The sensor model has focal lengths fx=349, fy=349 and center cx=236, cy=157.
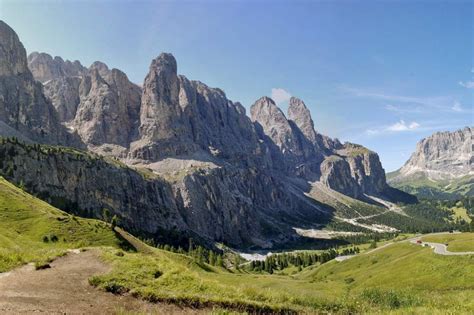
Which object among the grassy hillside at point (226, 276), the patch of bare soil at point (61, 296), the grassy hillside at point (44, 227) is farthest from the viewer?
the grassy hillside at point (44, 227)

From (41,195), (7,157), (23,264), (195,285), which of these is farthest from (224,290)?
(7,157)

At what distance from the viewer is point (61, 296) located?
21625 millimetres

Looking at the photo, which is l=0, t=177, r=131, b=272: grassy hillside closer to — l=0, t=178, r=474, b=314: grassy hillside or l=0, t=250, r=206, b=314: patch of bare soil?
l=0, t=178, r=474, b=314: grassy hillside

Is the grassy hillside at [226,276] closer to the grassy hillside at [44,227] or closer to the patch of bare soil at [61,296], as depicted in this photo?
the grassy hillside at [44,227]

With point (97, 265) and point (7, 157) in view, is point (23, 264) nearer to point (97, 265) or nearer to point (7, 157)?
point (97, 265)

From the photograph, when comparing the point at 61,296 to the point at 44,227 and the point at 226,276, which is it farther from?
the point at 226,276

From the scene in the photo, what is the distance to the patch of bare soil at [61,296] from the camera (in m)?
19.4

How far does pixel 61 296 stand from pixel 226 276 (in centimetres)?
6989

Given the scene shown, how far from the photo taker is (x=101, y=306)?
20797mm

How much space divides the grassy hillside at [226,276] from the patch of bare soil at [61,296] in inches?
35.3

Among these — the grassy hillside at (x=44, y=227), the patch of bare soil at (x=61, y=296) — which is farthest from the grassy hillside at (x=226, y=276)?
the patch of bare soil at (x=61, y=296)

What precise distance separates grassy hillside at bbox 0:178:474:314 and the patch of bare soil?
90 cm

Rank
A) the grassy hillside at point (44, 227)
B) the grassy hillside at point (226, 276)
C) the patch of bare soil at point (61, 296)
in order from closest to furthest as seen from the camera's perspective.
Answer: the patch of bare soil at point (61, 296), the grassy hillside at point (226, 276), the grassy hillside at point (44, 227)

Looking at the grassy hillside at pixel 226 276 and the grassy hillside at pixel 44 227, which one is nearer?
the grassy hillside at pixel 226 276
